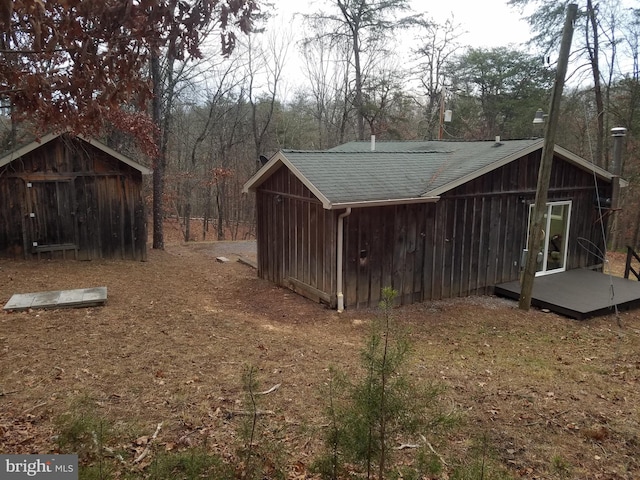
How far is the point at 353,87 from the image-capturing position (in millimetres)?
23562

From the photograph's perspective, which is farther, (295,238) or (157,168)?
(157,168)

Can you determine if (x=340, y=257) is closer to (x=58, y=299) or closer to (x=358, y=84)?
(x=58, y=299)

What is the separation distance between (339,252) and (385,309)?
18.7 ft

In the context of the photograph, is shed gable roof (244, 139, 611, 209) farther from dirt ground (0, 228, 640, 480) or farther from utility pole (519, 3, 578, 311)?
dirt ground (0, 228, 640, 480)

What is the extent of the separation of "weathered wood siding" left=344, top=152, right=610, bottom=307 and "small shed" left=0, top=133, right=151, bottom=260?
6.77m

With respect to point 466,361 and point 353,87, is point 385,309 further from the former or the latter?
point 353,87

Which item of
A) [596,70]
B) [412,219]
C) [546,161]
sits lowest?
[412,219]

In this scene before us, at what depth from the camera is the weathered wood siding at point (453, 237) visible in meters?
8.78

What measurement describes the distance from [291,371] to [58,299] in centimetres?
440

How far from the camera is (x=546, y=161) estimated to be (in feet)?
27.2

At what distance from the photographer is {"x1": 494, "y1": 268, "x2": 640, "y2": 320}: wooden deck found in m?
9.06

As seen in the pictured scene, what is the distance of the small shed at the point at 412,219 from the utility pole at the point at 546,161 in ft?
1.33

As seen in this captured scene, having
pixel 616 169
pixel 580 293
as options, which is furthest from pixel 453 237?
pixel 616 169

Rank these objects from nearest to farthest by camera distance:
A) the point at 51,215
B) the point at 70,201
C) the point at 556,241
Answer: the point at 51,215
the point at 70,201
the point at 556,241
